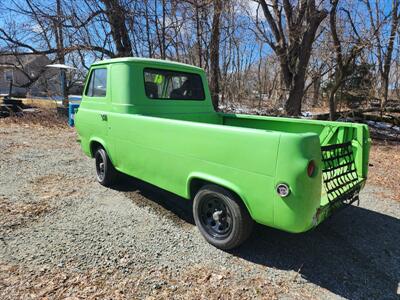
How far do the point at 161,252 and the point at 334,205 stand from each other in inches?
71.8

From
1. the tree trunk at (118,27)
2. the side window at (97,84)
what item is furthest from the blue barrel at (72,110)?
the side window at (97,84)

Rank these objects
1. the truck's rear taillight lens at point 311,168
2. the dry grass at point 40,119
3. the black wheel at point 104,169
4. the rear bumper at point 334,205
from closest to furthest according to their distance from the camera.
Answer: the truck's rear taillight lens at point 311,168, the rear bumper at point 334,205, the black wheel at point 104,169, the dry grass at point 40,119

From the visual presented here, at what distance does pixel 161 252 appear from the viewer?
3.10m

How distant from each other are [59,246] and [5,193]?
2.15 m

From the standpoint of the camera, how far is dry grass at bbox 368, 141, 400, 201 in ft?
17.3

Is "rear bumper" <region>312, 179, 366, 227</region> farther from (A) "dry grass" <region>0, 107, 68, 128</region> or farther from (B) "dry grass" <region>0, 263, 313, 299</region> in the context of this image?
(A) "dry grass" <region>0, 107, 68, 128</region>

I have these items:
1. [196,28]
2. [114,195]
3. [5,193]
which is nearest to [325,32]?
[196,28]

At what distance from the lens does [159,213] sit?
4012 mm

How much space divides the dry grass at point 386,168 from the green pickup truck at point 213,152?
2310 mm

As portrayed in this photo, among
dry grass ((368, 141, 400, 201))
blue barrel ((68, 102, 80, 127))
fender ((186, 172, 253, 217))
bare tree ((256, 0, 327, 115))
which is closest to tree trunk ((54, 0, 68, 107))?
blue barrel ((68, 102, 80, 127))

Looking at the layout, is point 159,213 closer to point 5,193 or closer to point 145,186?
point 145,186

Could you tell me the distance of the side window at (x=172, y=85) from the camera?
14.5 feet

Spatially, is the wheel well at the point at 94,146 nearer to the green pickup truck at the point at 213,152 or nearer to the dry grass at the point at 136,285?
the green pickup truck at the point at 213,152

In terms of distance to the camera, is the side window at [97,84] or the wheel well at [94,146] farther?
the wheel well at [94,146]
